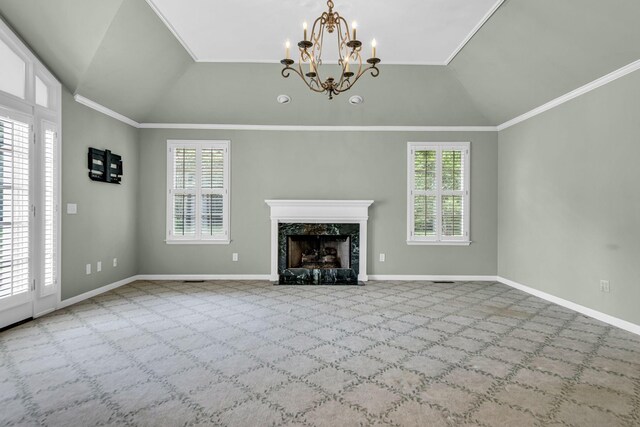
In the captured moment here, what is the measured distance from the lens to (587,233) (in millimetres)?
3924

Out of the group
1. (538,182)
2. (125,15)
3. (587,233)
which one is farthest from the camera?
(538,182)

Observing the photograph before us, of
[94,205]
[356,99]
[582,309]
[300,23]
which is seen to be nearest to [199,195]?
[94,205]

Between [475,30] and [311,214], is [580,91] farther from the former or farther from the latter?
[311,214]

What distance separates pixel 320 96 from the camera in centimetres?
521

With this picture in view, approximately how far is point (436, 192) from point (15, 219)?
5.57m

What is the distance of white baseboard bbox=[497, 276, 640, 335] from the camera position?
3389 millimetres

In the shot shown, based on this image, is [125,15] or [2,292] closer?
[2,292]

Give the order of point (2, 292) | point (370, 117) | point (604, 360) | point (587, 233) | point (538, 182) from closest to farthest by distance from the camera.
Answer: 1. point (604, 360)
2. point (2, 292)
3. point (587, 233)
4. point (538, 182)
5. point (370, 117)

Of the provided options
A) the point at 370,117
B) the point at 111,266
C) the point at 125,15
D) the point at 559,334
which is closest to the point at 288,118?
the point at 370,117

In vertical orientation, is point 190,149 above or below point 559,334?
above

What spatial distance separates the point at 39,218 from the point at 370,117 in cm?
462

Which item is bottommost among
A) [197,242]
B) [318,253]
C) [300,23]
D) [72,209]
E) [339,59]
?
[318,253]

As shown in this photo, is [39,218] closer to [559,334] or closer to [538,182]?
[559,334]

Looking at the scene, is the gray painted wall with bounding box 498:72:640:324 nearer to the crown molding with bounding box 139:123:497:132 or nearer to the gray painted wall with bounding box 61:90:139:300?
the crown molding with bounding box 139:123:497:132
